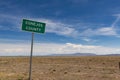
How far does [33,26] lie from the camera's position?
9938mm

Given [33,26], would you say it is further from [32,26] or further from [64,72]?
[64,72]

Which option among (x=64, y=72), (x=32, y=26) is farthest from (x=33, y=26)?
(x=64, y=72)

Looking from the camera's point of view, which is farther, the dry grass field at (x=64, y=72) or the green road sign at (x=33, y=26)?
the dry grass field at (x=64, y=72)

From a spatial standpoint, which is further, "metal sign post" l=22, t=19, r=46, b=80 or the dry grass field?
the dry grass field

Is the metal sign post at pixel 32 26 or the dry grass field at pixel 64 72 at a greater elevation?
the metal sign post at pixel 32 26

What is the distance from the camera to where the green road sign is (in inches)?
380

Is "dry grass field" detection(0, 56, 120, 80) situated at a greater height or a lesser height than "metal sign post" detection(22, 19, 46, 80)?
lesser

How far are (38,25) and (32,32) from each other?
18.9 inches

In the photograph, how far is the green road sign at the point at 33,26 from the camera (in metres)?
9.65

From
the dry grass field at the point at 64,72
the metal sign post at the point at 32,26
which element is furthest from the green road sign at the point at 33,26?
the dry grass field at the point at 64,72

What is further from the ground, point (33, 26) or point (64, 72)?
point (33, 26)

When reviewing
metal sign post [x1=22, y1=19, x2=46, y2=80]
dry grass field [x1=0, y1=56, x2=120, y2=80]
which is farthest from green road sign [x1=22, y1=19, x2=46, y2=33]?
dry grass field [x1=0, y1=56, x2=120, y2=80]

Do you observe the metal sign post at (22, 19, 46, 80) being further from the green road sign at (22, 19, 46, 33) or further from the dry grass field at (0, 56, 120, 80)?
the dry grass field at (0, 56, 120, 80)

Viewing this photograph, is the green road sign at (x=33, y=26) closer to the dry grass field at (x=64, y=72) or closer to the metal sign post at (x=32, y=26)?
the metal sign post at (x=32, y=26)
